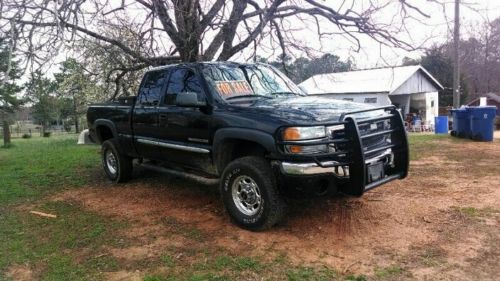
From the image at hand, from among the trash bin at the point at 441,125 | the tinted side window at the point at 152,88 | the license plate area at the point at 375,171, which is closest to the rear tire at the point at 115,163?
the tinted side window at the point at 152,88

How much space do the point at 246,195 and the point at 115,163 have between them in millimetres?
3598

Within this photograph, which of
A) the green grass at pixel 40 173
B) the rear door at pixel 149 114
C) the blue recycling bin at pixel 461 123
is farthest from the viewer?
the blue recycling bin at pixel 461 123

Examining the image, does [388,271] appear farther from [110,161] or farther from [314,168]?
[110,161]

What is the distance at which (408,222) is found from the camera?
495 centimetres

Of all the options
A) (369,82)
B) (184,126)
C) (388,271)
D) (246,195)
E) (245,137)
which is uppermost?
(369,82)

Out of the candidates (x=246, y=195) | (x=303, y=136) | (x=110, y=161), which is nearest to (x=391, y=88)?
(x=110, y=161)

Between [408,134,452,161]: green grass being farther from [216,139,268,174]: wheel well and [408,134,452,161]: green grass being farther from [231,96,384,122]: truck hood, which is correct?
[216,139,268,174]: wheel well

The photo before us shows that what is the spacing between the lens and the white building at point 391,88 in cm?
2794

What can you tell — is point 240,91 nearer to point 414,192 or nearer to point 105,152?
point 414,192

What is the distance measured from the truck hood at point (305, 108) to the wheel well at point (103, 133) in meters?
3.67

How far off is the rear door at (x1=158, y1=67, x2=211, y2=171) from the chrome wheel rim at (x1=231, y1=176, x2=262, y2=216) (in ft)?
2.23

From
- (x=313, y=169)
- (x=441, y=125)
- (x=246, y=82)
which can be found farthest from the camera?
(x=441, y=125)

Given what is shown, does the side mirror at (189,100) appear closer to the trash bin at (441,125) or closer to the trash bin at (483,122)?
the trash bin at (483,122)

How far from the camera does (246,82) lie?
18.8ft
